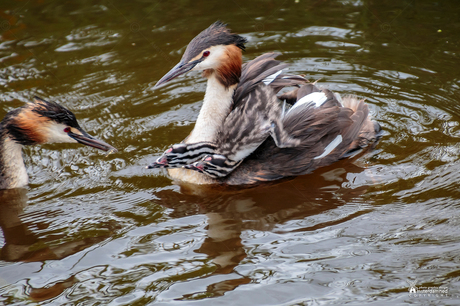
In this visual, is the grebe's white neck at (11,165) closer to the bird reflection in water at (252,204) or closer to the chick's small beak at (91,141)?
the chick's small beak at (91,141)

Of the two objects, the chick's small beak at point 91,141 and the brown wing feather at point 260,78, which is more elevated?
the brown wing feather at point 260,78

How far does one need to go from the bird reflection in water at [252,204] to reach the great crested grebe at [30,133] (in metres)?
1.05

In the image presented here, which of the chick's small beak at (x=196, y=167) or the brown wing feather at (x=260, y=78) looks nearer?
the chick's small beak at (x=196, y=167)

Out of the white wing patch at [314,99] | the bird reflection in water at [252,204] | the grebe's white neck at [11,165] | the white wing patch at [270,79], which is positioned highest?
the white wing patch at [270,79]

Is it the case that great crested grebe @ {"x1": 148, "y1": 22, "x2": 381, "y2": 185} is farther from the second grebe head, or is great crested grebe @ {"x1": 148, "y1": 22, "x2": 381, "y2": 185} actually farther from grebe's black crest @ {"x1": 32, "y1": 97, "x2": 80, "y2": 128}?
grebe's black crest @ {"x1": 32, "y1": 97, "x2": 80, "y2": 128}

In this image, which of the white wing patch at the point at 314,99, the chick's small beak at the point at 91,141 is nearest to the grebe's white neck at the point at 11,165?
the chick's small beak at the point at 91,141

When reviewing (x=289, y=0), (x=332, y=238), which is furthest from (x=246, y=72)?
(x=289, y=0)

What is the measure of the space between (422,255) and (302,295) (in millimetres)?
1044

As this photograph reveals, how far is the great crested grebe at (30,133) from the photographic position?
16.5 feet

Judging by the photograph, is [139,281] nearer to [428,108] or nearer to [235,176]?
[235,176]

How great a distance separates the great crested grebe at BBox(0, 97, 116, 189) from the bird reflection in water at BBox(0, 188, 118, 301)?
1.15 ft

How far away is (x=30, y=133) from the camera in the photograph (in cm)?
514

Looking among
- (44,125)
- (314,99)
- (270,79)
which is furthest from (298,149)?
(44,125)

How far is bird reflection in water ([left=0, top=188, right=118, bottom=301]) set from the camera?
3.91 meters
